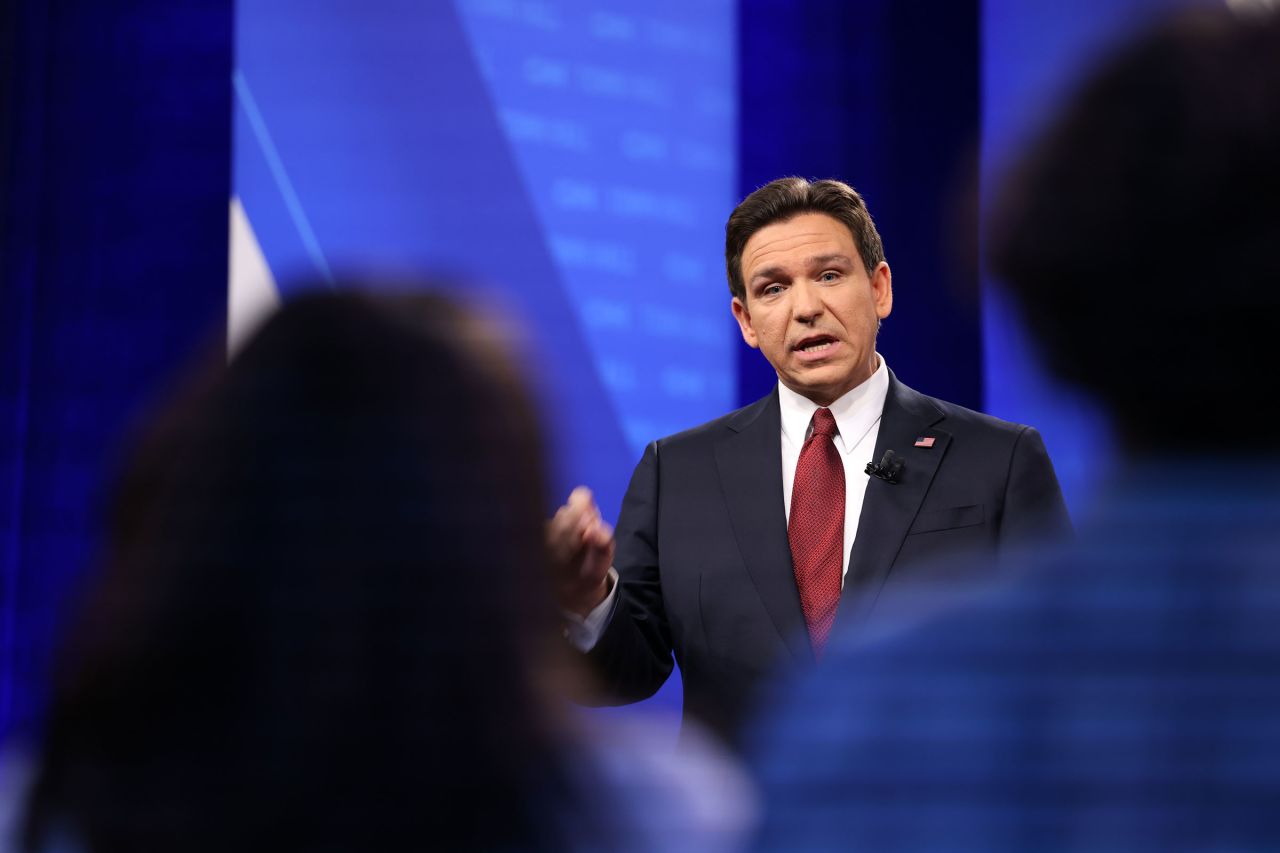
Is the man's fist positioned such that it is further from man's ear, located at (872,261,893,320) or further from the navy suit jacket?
man's ear, located at (872,261,893,320)

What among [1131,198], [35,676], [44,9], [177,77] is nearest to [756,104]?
[177,77]

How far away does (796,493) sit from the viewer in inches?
68.3

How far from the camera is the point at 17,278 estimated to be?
3.25 m

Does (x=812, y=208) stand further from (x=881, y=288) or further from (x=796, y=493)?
(x=796, y=493)

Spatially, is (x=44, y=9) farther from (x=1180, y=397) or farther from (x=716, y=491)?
(x=1180, y=397)

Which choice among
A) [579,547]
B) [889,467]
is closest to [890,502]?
[889,467]

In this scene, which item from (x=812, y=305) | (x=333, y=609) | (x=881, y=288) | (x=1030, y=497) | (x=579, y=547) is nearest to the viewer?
(x=333, y=609)

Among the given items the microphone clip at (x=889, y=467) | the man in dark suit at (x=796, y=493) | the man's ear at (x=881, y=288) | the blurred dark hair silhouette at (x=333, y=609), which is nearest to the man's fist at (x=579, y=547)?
the man in dark suit at (x=796, y=493)

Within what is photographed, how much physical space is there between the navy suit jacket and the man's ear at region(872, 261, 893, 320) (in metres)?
0.12

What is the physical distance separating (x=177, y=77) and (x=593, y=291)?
3.51ft

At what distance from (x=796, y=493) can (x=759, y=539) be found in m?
0.08

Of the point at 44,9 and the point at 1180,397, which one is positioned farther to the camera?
the point at 44,9

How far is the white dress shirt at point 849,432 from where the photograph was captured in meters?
1.70

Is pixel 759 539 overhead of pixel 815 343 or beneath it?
beneath
